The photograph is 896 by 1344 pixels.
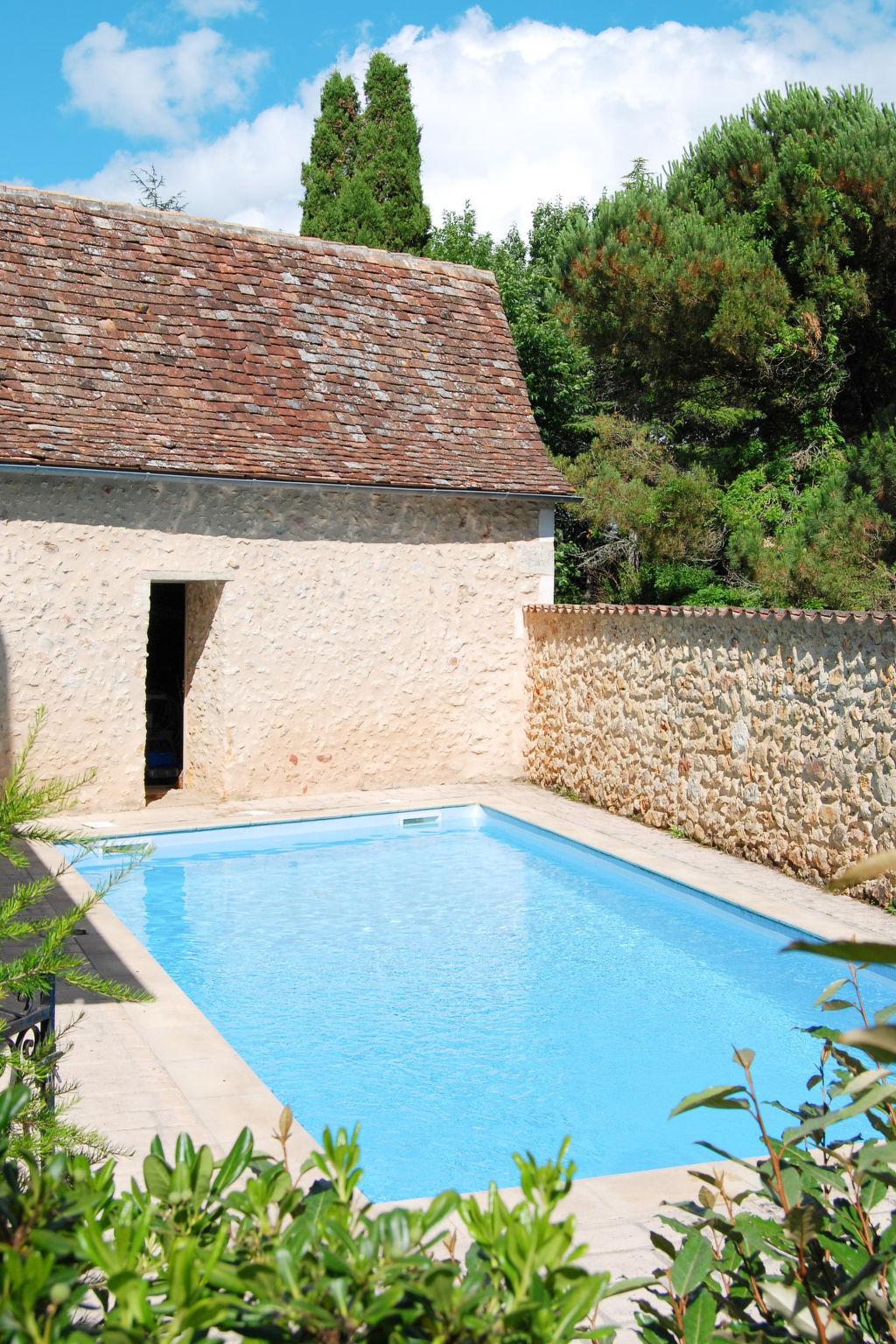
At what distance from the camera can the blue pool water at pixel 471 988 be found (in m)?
6.51

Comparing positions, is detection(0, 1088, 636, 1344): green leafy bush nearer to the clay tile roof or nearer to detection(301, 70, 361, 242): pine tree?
the clay tile roof

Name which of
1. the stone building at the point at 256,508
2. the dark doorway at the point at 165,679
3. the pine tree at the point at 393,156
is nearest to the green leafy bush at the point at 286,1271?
the stone building at the point at 256,508

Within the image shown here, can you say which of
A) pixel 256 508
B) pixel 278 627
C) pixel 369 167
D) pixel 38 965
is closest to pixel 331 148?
pixel 369 167

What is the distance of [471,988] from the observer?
27.8 feet

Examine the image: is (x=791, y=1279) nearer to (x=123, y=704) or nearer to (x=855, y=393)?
(x=123, y=704)

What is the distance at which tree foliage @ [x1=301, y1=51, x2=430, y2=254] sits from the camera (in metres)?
27.5

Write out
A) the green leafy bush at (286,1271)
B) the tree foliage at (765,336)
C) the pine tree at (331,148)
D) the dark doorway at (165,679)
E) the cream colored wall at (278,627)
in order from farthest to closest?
1. the pine tree at (331,148)
2. the tree foliage at (765,336)
3. the dark doorway at (165,679)
4. the cream colored wall at (278,627)
5. the green leafy bush at (286,1271)

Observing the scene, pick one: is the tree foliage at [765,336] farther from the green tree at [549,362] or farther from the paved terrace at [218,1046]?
the paved terrace at [218,1046]

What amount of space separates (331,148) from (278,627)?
1991 cm

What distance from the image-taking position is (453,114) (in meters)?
51.8

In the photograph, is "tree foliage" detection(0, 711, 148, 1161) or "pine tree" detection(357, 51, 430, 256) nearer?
"tree foliage" detection(0, 711, 148, 1161)

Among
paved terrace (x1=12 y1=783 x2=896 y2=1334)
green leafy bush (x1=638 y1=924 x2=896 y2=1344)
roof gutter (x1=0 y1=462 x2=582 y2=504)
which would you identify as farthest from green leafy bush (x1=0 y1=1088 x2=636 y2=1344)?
roof gutter (x1=0 y1=462 x2=582 y2=504)

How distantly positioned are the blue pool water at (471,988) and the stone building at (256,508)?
5.51 feet

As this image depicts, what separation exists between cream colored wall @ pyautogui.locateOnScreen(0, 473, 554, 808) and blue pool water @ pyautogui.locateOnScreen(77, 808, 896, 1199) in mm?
1382
